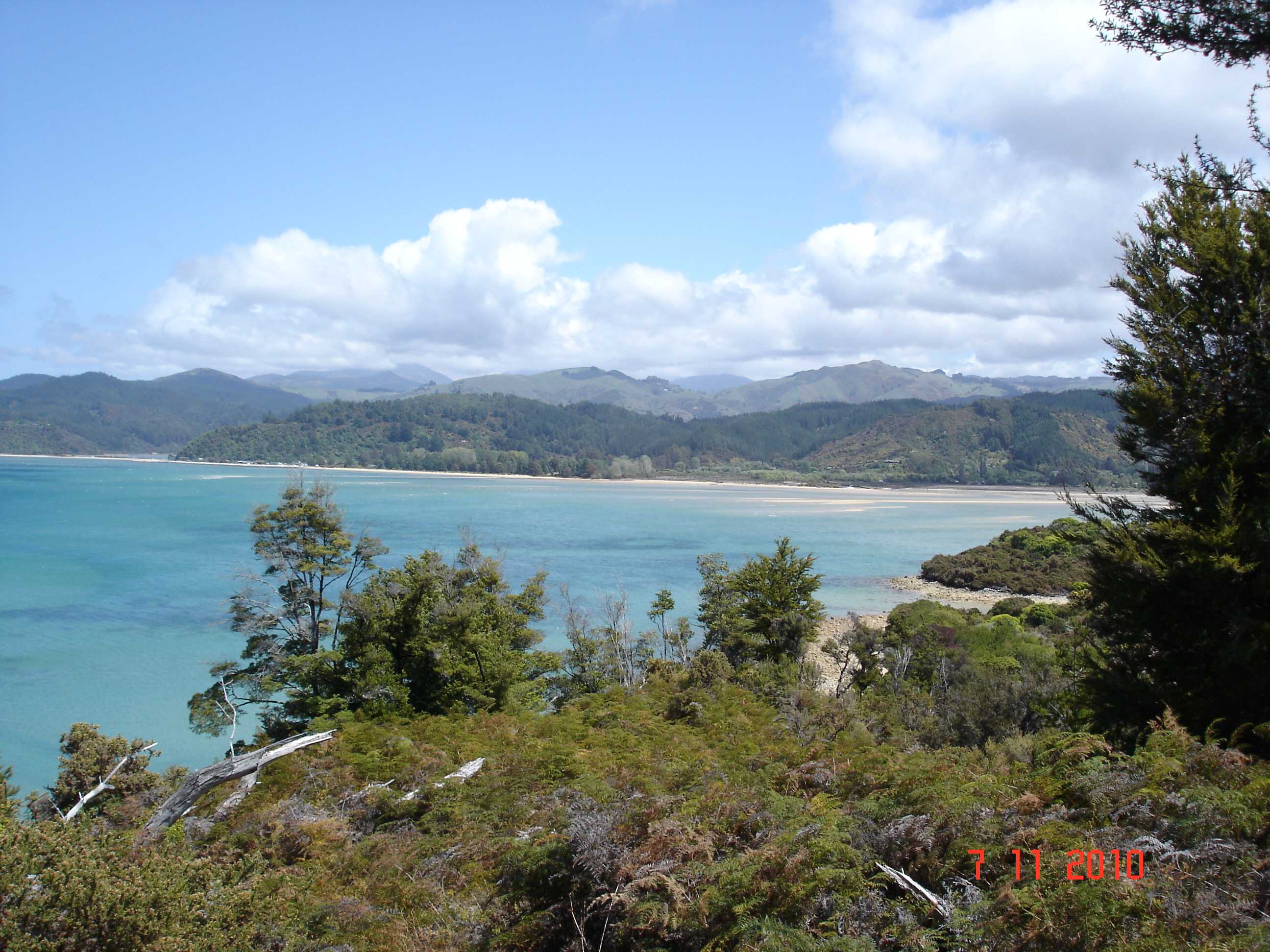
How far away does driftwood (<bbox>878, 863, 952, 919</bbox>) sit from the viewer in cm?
413

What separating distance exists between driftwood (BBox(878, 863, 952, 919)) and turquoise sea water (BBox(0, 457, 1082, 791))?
2027 cm

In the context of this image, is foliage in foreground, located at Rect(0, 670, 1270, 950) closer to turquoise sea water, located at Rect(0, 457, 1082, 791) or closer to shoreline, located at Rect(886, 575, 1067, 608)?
turquoise sea water, located at Rect(0, 457, 1082, 791)

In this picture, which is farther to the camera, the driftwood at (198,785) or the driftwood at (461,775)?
the driftwood at (461,775)

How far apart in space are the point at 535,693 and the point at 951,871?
15.3 m

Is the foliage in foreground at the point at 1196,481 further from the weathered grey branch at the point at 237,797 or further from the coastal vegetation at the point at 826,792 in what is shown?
the weathered grey branch at the point at 237,797

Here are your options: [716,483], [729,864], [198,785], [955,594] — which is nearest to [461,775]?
[198,785]

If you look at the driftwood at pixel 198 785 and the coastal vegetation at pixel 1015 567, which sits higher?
the driftwood at pixel 198 785

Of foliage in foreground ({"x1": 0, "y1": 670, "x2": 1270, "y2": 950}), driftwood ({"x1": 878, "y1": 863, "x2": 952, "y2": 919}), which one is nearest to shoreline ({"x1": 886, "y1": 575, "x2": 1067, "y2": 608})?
foliage in foreground ({"x1": 0, "y1": 670, "x2": 1270, "y2": 950})

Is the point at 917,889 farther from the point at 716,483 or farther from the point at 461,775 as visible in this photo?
the point at 716,483
